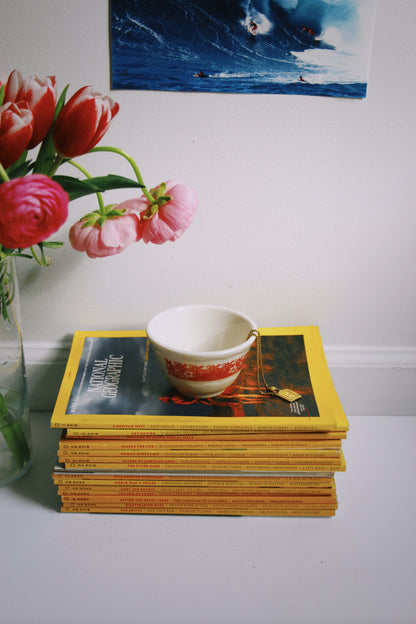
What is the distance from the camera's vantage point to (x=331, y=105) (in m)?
0.80

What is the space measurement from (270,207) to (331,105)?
180mm

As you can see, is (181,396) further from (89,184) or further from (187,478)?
(89,184)

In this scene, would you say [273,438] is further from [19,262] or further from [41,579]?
[19,262]

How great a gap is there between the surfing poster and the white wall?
2 centimetres

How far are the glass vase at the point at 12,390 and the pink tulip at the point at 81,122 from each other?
19 cm

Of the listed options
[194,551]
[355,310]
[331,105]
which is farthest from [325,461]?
[331,105]

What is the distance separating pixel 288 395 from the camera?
2.52ft

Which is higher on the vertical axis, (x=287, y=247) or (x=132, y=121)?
(x=132, y=121)

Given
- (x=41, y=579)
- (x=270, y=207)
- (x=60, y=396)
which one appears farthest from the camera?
(x=270, y=207)

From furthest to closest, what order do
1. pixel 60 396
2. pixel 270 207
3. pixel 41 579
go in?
pixel 270 207 < pixel 60 396 < pixel 41 579

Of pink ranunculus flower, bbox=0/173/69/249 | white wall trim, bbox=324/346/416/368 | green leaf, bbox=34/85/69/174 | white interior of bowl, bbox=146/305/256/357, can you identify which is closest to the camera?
pink ranunculus flower, bbox=0/173/69/249

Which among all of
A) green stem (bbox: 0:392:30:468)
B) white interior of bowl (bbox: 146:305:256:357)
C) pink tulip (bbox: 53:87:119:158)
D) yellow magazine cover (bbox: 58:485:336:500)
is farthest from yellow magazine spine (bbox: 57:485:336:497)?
pink tulip (bbox: 53:87:119:158)

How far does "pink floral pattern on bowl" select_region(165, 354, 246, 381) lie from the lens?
2.34ft

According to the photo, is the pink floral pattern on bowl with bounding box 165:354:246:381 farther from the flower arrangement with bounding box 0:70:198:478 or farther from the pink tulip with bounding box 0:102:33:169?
the pink tulip with bounding box 0:102:33:169
